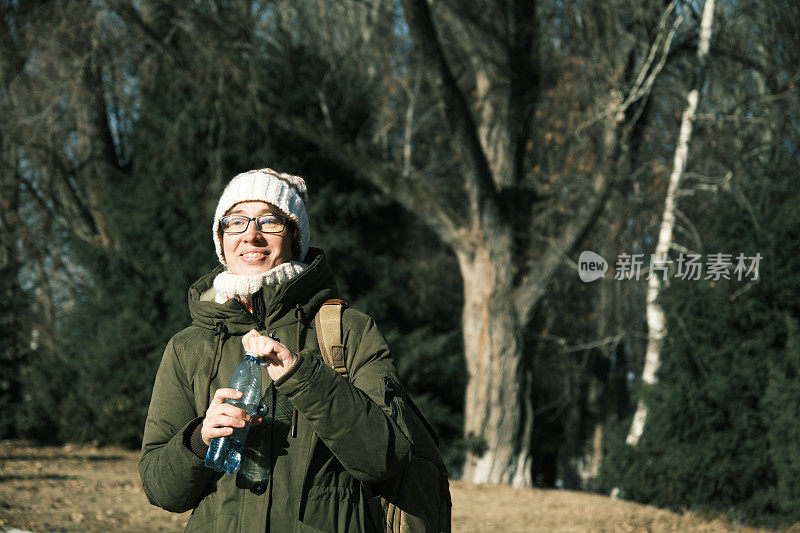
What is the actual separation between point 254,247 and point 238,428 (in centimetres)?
55

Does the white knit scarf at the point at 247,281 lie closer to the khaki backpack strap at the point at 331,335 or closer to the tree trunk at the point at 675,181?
the khaki backpack strap at the point at 331,335

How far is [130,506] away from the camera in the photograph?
7.39 m

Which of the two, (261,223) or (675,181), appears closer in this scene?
(261,223)

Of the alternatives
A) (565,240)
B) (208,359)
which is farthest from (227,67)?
(208,359)

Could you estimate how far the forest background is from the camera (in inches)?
347

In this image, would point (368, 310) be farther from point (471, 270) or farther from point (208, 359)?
point (208, 359)

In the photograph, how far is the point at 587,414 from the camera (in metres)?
18.3

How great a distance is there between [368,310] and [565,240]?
2.83m

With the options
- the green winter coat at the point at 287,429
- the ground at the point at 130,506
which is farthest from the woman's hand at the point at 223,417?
the ground at the point at 130,506

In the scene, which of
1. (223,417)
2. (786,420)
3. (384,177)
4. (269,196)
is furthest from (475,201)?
(223,417)

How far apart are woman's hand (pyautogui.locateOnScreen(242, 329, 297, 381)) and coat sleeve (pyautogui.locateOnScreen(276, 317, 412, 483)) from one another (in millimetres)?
21

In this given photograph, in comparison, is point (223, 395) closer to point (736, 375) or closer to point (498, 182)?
point (736, 375)

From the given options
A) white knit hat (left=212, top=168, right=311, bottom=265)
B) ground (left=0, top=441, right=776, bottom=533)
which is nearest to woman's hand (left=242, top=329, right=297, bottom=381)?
white knit hat (left=212, top=168, right=311, bottom=265)

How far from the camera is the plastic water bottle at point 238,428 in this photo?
6.87ft
